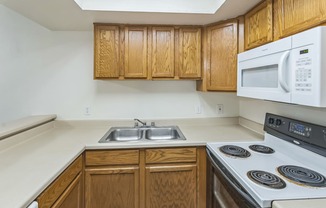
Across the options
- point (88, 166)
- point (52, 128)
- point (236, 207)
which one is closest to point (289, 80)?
point (236, 207)

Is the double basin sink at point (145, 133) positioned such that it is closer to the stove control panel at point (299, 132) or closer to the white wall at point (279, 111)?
the white wall at point (279, 111)

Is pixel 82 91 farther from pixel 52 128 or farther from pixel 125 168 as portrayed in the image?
pixel 125 168

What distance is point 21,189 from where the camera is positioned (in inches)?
38.2

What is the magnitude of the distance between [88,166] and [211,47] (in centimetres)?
158

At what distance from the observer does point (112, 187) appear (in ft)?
5.70

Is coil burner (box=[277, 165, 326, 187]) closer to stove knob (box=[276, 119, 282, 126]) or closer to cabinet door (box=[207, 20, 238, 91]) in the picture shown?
stove knob (box=[276, 119, 282, 126])

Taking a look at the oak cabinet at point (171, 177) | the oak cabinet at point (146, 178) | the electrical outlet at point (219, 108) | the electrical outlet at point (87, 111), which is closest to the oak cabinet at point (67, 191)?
the oak cabinet at point (146, 178)

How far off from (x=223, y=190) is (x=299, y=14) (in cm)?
113

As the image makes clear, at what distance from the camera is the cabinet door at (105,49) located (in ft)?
6.73

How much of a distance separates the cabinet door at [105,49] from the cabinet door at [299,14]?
1.40 meters

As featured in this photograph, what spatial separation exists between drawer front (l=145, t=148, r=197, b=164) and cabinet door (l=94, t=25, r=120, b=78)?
2.97 ft

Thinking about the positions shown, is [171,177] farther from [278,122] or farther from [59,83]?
[59,83]

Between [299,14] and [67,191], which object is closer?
[299,14]

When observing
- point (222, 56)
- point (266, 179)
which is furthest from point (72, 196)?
point (222, 56)
